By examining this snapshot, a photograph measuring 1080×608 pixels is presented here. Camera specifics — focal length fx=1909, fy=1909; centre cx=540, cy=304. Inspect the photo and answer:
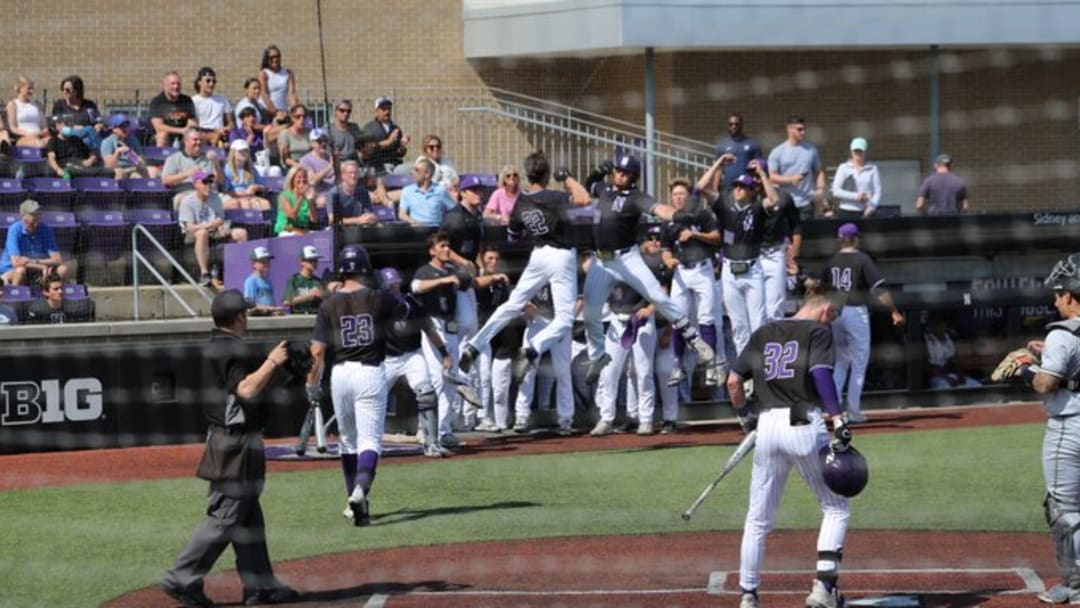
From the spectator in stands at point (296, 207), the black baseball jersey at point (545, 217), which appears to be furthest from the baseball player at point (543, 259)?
the spectator in stands at point (296, 207)

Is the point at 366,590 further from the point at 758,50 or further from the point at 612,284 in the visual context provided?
the point at 758,50

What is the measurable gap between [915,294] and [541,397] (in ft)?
12.4

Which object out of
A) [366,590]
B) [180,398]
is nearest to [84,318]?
[180,398]

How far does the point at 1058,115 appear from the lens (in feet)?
72.0

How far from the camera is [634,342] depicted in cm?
1566

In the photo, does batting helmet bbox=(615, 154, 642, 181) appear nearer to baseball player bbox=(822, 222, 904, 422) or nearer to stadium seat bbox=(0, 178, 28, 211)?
baseball player bbox=(822, 222, 904, 422)

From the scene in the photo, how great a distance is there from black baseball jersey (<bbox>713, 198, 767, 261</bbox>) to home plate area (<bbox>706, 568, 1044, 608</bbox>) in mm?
5217

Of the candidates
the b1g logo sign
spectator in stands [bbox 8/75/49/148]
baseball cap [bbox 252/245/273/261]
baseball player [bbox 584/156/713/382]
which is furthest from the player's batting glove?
spectator in stands [bbox 8/75/49/148]

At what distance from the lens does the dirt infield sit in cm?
939

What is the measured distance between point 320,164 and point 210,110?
146 centimetres

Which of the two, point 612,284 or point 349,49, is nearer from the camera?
point 612,284

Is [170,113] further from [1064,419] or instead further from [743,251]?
[1064,419]

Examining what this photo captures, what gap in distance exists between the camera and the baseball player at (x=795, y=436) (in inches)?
340

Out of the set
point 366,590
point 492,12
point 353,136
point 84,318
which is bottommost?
point 366,590
